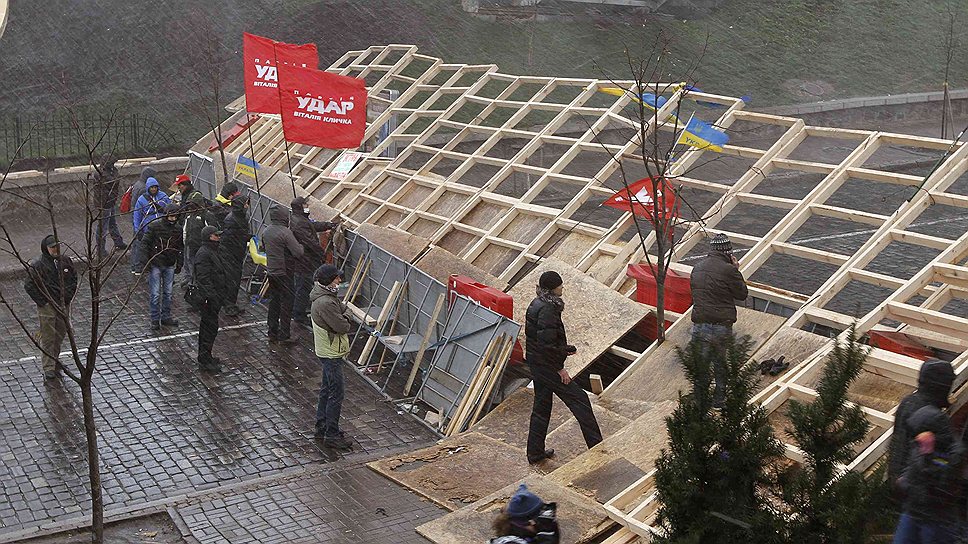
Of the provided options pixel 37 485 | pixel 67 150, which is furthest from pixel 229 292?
pixel 67 150

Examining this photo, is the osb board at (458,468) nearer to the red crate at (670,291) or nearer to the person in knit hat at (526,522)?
the red crate at (670,291)

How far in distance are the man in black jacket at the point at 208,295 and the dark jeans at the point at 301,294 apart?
1.35 m

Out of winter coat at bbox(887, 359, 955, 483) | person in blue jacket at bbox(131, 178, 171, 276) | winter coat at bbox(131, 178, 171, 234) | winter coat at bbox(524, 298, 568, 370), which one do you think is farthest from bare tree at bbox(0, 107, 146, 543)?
winter coat at bbox(887, 359, 955, 483)

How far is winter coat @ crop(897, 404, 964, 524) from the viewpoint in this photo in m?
6.06

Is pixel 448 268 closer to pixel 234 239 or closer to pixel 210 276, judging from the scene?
pixel 210 276

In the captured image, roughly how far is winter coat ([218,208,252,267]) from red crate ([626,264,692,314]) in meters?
5.65

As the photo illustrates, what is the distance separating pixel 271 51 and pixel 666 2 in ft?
64.3

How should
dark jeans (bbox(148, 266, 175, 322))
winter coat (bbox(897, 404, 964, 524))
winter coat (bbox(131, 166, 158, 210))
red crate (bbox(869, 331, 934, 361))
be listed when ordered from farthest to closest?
winter coat (bbox(131, 166, 158, 210))
dark jeans (bbox(148, 266, 175, 322))
red crate (bbox(869, 331, 934, 361))
winter coat (bbox(897, 404, 964, 524))

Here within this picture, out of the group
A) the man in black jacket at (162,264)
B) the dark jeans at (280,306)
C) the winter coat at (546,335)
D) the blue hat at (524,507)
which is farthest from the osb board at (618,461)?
the man in black jacket at (162,264)

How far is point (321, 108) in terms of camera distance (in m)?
15.0

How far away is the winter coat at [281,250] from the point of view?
13969 millimetres

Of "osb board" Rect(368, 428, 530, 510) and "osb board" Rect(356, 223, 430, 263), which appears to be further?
"osb board" Rect(356, 223, 430, 263)

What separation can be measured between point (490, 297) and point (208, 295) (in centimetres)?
365

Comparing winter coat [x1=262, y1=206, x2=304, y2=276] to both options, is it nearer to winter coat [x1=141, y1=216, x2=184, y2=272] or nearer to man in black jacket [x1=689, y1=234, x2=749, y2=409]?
winter coat [x1=141, y1=216, x2=184, y2=272]
